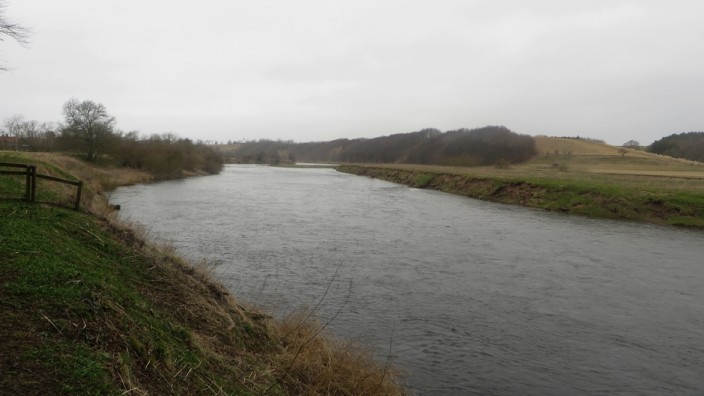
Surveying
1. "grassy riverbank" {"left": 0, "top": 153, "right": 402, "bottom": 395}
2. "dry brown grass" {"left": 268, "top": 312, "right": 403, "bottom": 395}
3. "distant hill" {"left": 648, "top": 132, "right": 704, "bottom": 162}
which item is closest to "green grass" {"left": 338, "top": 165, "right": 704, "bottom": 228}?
"dry brown grass" {"left": 268, "top": 312, "right": 403, "bottom": 395}

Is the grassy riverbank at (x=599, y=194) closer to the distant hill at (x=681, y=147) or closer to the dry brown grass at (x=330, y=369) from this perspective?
the dry brown grass at (x=330, y=369)

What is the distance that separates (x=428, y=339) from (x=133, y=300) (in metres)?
5.98

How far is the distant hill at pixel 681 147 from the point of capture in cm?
10102

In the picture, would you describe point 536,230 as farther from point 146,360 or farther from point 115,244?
point 146,360

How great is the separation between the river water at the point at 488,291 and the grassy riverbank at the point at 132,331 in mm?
1715

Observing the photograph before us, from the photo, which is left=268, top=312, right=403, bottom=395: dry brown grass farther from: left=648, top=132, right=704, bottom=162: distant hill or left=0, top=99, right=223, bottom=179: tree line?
left=648, top=132, right=704, bottom=162: distant hill

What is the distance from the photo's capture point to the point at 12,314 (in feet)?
17.8

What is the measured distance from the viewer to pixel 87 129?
189 ft

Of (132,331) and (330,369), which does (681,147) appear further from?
(132,331)

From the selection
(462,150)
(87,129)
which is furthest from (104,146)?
(462,150)

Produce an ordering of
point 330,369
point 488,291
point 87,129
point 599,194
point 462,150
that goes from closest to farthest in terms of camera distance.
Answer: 1. point 330,369
2. point 488,291
3. point 599,194
4. point 87,129
5. point 462,150

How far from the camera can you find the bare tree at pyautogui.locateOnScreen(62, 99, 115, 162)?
188ft

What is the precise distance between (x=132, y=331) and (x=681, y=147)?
A: 128m

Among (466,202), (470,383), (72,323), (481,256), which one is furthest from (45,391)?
(466,202)
